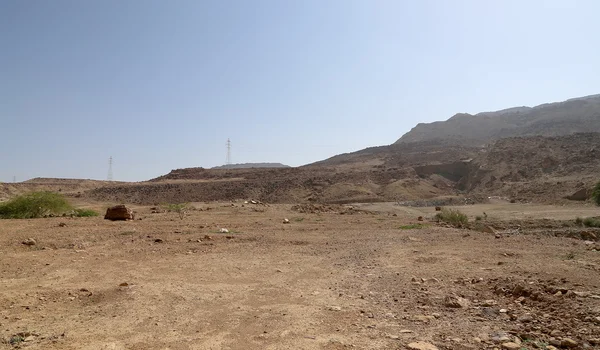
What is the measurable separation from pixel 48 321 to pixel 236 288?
3018 millimetres

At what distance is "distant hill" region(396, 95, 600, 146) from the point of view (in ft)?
284

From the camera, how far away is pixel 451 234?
15570 mm

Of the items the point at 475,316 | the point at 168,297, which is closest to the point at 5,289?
the point at 168,297

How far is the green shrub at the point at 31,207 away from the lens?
761 inches

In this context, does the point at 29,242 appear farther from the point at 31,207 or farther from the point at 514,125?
the point at 514,125

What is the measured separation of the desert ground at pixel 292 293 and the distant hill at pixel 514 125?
83.1m

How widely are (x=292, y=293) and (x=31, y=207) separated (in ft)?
56.3

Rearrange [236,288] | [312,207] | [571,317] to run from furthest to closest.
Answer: [312,207] → [236,288] → [571,317]

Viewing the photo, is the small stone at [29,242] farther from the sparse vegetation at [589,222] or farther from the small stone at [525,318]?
the sparse vegetation at [589,222]

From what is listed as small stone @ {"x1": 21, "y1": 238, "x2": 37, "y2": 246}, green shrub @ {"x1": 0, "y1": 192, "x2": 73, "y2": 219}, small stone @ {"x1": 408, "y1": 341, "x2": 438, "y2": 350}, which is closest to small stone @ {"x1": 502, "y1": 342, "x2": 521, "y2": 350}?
small stone @ {"x1": 408, "y1": 341, "x2": 438, "y2": 350}

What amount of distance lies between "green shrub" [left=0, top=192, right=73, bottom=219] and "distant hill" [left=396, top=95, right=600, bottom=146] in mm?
81142

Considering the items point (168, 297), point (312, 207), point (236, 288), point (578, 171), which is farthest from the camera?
point (578, 171)

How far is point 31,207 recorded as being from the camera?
1967cm

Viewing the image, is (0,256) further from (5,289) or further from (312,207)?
(312,207)
